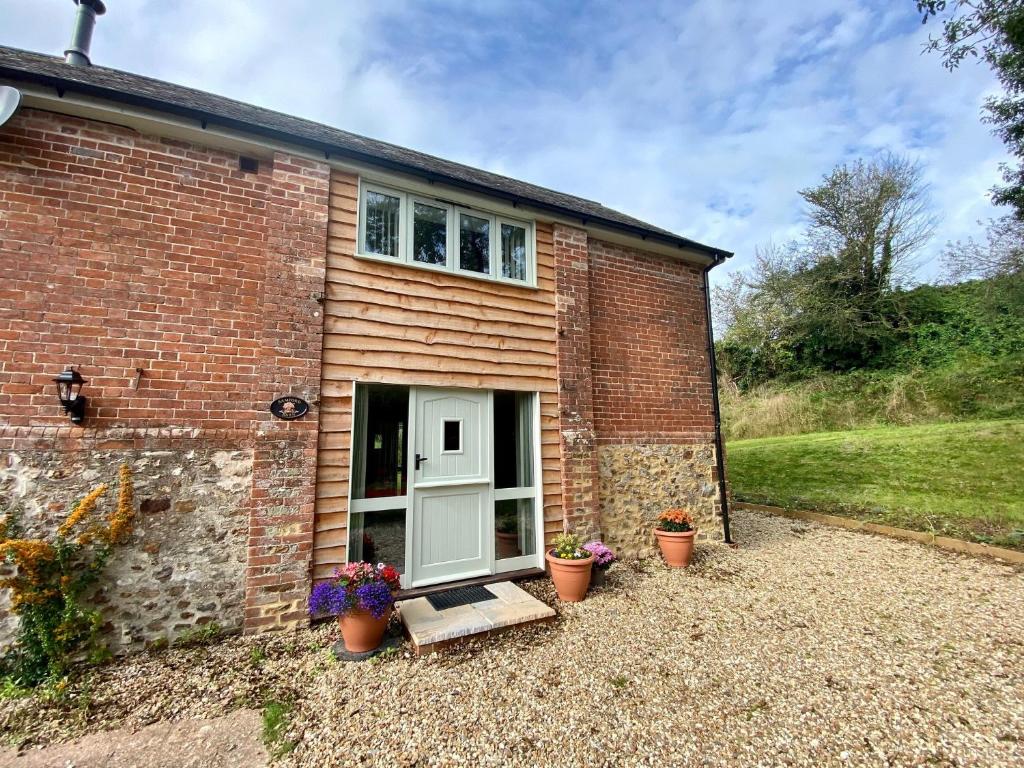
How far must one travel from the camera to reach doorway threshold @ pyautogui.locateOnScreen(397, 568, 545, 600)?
427cm

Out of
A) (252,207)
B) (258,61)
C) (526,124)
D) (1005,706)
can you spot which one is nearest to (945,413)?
(1005,706)

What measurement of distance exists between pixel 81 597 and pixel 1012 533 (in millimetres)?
10868

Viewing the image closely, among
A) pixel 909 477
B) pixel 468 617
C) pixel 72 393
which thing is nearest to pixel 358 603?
pixel 468 617

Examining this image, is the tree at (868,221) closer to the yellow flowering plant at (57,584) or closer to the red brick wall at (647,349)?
the red brick wall at (647,349)

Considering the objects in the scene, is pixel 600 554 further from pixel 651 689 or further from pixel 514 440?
pixel 651 689

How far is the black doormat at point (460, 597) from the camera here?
407 cm

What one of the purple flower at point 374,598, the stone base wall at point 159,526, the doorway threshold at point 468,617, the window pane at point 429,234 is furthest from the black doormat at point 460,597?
the window pane at point 429,234

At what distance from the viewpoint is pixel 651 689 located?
2.86 metres

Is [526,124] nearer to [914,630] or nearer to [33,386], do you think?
[33,386]

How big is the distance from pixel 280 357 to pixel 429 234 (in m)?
2.21

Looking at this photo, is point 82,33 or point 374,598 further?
point 82,33

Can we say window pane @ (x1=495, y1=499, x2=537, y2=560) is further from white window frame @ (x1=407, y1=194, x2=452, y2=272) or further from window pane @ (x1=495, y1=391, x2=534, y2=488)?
white window frame @ (x1=407, y1=194, x2=452, y2=272)

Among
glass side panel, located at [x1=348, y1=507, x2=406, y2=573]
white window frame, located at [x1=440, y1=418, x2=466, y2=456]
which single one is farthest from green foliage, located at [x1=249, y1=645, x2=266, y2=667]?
white window frame, located at [x1=440, y1=418, x2=466, y2=456]

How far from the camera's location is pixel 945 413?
10969mm
